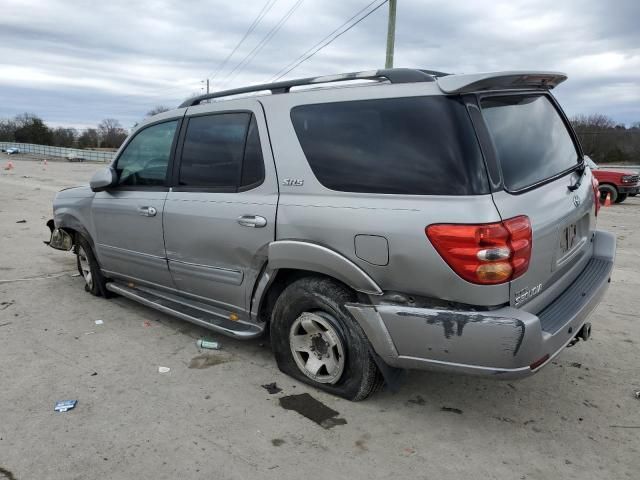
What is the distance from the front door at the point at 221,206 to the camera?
3.38 meters

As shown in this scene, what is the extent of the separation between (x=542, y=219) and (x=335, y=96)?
1388mm

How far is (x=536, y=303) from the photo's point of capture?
2.77 meters

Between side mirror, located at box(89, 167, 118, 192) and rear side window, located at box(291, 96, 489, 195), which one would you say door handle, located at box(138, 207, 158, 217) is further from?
rear side window, located at box(291, 96, 489, 195)

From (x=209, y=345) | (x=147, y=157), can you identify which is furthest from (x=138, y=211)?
(x=209, y=345)

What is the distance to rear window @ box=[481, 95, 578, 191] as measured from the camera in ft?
8.91

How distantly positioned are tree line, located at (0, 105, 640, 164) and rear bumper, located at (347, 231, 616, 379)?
4874 cm

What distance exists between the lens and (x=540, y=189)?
2.86 metres

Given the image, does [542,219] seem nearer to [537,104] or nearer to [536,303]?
[536,303]

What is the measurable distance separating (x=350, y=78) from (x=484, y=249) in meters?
1.39

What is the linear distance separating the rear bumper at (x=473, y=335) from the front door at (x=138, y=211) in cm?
208

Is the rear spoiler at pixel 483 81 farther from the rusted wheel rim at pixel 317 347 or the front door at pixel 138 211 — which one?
the front door at pixel 138 211

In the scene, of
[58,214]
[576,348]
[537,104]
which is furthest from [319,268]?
[58,214]

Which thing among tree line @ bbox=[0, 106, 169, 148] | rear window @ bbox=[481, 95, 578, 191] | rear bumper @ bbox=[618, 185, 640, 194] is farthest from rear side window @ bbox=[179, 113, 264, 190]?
tree line @ bbox=[0, 106, 169, 148]

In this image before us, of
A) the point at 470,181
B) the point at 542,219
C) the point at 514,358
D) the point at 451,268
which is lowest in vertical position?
the point at 514,358
